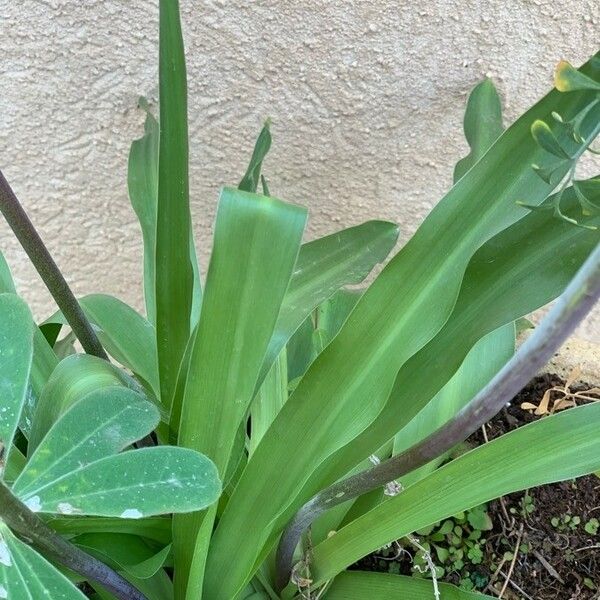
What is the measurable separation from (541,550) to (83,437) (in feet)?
1.80

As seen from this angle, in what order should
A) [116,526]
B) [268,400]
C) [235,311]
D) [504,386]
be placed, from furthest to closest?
1. [268,400]
2. [116,526]
3. [235,311]
4. [504,386]

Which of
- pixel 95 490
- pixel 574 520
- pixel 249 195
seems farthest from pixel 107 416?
pixel 574 520

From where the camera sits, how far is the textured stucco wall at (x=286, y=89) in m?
0.63

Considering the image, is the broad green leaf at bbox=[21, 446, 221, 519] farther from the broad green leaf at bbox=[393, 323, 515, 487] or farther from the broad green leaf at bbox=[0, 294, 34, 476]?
the broad green leaf at bbox=[393, 323, 515, 487]

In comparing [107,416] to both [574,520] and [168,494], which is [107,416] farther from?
[574,520]

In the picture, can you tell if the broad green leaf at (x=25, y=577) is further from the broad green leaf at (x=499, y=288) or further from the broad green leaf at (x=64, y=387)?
the broad green leaf at (x=499, y=288)

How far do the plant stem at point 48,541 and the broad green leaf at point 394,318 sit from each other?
113 mm

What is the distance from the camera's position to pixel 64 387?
441 millimetres

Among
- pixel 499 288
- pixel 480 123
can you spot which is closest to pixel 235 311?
pixel 499 288

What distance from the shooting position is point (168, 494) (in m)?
0.31

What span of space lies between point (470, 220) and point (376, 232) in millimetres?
157

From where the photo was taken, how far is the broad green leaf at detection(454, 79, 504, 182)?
22.1 inches

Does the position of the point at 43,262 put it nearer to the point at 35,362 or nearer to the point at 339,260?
the point at 35,362

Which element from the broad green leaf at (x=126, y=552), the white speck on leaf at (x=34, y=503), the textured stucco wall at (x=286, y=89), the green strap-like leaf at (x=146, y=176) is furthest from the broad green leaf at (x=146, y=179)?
the white speck on leaf at (x=34, y=503)
